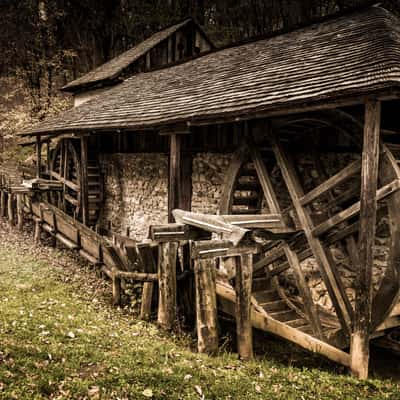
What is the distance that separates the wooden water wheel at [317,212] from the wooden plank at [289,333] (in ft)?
1.13

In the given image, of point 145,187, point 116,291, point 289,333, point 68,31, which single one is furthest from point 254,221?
point 68,31

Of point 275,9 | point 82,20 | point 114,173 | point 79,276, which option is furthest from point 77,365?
point 82,20

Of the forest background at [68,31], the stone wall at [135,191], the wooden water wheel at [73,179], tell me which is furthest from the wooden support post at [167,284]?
the forest background at [68,31]

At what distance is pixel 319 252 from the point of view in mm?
5301

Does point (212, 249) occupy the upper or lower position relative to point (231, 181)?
lower

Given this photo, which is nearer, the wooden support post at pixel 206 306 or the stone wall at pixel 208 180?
the wooden support post at pixel 206 306

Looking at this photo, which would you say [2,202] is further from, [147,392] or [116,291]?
[147,392]

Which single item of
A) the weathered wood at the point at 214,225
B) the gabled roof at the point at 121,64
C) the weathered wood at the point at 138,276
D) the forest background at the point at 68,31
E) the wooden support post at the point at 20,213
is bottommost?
the weathered wood at the point at 138,276

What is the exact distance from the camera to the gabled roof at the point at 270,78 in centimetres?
477

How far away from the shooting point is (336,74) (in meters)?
5.04

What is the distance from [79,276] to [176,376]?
4.84 metres

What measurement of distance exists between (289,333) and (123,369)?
2.31m

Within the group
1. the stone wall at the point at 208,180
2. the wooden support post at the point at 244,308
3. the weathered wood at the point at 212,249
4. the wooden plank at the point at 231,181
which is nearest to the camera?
the weathered wood at the point at 212,249

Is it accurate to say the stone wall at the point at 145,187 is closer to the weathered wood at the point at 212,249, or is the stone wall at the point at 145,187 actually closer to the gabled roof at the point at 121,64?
the weathered wood at the point at 212,249
